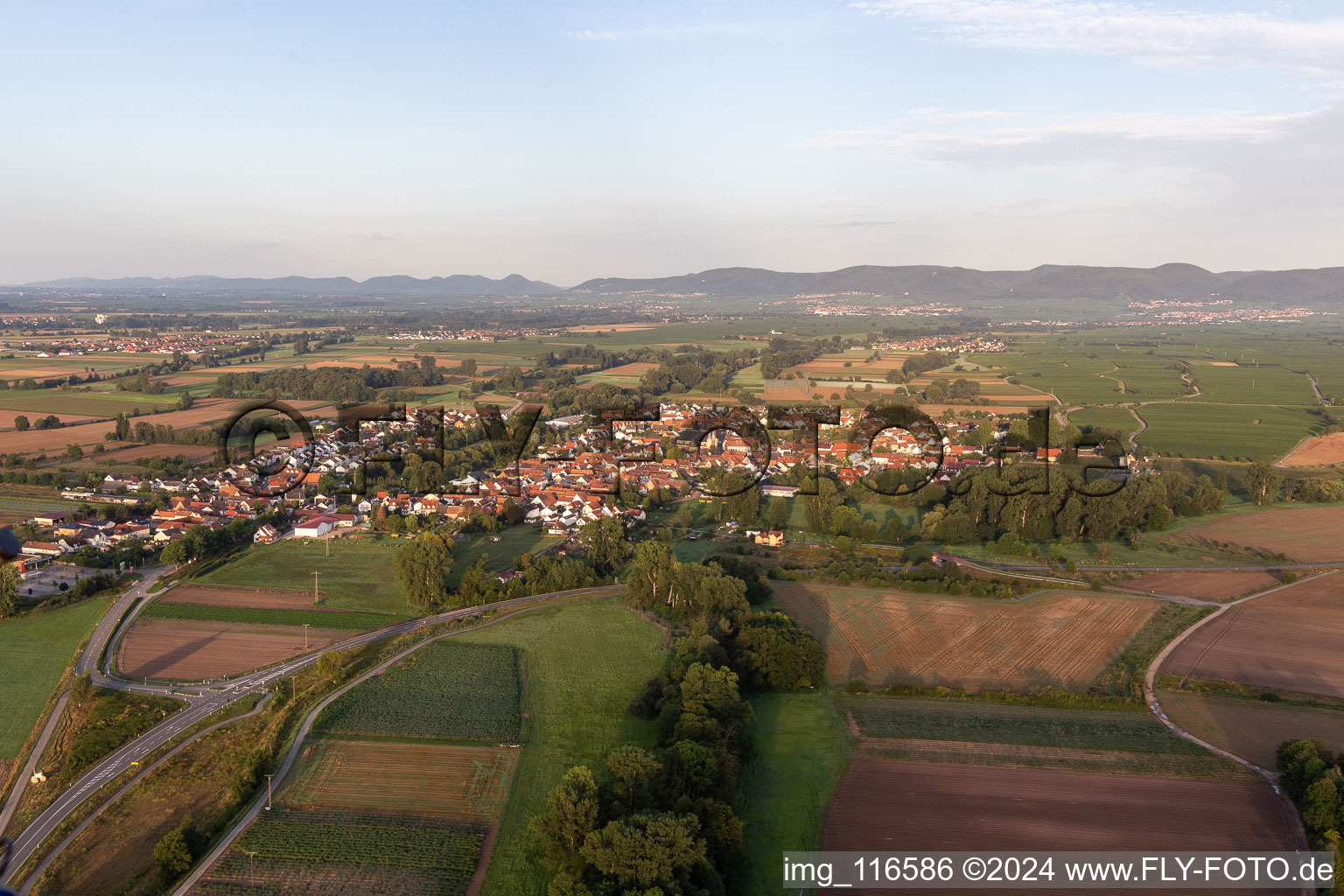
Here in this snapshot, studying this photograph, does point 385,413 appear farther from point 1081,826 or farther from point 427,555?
point 1081,826

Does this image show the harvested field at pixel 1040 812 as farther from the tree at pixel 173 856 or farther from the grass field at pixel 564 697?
the tree at pixel 173 856

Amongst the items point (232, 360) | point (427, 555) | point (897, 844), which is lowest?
point (897, 844)

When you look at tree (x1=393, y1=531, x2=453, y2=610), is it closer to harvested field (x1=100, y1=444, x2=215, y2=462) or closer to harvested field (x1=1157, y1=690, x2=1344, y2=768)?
harvested field (x1=1157, y1=690, x2=1344, y2=768)

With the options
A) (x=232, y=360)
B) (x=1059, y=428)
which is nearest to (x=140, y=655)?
(x=1059, y=428)

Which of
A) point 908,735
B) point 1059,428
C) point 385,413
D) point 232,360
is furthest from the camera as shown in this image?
point 232,360

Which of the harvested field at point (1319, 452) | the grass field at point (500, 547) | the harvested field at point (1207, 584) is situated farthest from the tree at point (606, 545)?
the harvested field at point (1319, 452)

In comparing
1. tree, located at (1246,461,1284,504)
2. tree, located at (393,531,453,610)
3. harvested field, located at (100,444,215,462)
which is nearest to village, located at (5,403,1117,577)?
harvested field, located at (100,444,215,462)

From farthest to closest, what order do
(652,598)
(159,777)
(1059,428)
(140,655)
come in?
1. (1059,428)
2. (652,598)
3. (140,655)
4. (159,777)

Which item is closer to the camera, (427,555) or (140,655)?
(140,655)
